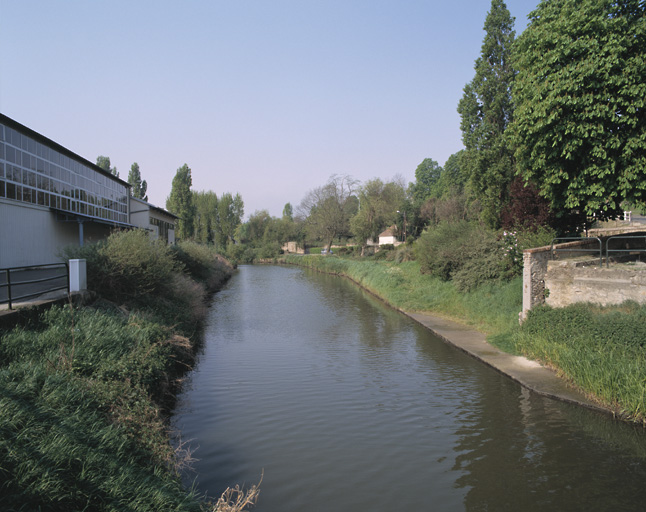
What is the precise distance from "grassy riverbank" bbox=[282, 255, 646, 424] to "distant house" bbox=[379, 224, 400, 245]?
52.8 m

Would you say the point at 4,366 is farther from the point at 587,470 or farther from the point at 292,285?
the point at 292,285

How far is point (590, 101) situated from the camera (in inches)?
429

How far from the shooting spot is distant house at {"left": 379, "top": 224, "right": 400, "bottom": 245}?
70.9m

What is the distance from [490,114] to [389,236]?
5176 cm

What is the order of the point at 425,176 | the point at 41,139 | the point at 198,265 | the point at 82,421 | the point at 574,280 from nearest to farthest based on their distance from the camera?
the point at 82,421 → the point at 574,280 → the point at 41,139 → the point at 198,265 → the point at 425,176

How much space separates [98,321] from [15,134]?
15397 mm

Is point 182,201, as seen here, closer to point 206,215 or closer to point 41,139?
point 206,215

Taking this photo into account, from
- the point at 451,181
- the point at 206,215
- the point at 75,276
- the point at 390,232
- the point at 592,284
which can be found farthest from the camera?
the point at 390,232

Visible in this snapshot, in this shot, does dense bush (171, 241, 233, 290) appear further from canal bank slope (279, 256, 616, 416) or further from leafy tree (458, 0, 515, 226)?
leafy tree (458, 0, 515, 226)

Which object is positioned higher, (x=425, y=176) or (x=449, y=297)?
(x=425, y=176)

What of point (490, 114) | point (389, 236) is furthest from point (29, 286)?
point (389, 236)

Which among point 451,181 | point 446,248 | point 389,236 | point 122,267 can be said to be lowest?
point 122,267

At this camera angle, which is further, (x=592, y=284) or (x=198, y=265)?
(x=198, y=265)

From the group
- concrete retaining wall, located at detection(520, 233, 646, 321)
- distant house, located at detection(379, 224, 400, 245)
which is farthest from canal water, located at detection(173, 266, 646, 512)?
distant house, located at detection(379, 224, 400, 245)
